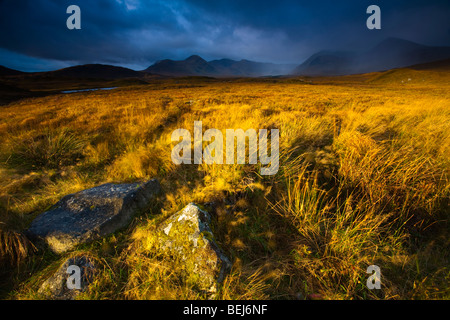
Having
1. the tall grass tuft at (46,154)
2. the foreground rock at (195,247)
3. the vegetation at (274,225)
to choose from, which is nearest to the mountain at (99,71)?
the tall grass tuft at (46,154)

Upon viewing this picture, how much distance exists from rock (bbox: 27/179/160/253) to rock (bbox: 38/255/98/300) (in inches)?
12.0

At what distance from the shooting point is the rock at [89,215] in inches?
74.4

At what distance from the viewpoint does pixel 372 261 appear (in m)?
1.67

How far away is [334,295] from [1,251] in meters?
3.09

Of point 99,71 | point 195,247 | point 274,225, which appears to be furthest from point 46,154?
point 99,71

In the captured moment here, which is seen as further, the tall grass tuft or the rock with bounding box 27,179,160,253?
the tall grass tuft

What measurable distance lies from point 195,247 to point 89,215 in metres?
1.40

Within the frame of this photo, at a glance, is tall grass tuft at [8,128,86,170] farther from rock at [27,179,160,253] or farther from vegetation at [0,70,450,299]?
rock at [27,179,160,253]

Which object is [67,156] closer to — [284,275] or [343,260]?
[284,275]

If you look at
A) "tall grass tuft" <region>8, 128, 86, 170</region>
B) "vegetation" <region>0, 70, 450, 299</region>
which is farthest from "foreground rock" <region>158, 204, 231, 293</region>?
"tall grass tuft" <region>8, 128, 86, 170</region>

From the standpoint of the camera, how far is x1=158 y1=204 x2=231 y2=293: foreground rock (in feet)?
5.16

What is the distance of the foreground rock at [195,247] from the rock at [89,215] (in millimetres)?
622

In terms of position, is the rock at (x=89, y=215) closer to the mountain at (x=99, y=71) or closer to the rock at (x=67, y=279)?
the rock at (x=67, y=279)

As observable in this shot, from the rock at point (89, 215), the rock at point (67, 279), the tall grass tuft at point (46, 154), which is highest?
the tall grass tuft at point (46, 154)
